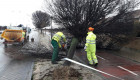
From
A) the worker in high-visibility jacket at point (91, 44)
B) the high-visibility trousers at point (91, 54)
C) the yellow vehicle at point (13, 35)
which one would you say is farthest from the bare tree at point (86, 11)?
the yellow vehicle at point (13, 35)

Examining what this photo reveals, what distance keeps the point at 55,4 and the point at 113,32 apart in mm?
3246

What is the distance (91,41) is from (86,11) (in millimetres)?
1328

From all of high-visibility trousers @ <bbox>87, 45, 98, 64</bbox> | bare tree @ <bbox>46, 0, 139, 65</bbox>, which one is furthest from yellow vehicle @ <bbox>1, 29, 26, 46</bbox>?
high-visibility trousers @ <bbox>87, 45, 98, 64</bbox>

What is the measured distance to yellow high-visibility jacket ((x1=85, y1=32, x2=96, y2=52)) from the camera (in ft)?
16.9

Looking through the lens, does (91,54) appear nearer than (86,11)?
No

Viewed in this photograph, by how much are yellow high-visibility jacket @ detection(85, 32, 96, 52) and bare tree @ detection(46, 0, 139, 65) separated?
0.51 m

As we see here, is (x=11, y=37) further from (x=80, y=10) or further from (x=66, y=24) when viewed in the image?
(x=80, y=10)

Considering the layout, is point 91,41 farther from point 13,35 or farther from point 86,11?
point 13,35

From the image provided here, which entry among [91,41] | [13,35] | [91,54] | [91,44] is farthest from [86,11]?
[13,35]

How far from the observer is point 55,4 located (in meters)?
5.56

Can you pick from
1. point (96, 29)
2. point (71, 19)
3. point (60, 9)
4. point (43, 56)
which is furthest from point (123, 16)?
point (43, 56)

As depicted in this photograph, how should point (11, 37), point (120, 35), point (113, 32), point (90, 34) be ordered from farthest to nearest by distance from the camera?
point (11, 37) → point (120, 35) → point (113, 32) → point (90, 34)

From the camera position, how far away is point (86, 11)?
17.1 ft

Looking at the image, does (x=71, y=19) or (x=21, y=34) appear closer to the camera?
(x=71, y=19)
